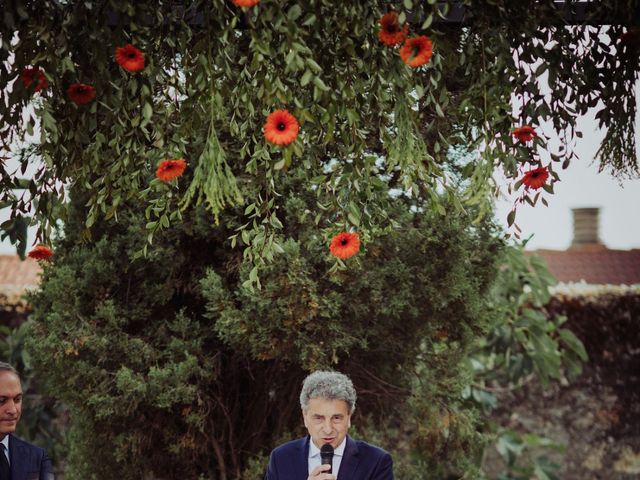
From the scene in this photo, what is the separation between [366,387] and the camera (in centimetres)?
473

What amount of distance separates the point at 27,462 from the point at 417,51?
1.99 meters

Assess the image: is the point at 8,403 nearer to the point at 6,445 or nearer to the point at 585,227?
the point at 6,445

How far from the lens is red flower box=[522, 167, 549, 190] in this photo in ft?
8.20

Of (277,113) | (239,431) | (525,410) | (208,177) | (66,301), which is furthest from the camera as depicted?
(525,410)

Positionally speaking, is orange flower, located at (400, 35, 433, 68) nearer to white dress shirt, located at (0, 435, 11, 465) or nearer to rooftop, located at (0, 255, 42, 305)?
white dress shirt, located at (0, 435, 11, 465)

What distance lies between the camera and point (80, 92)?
2.32m

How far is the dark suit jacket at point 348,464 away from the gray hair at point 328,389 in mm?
165

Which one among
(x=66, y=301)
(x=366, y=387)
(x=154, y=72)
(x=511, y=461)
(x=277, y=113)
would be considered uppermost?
(x=154, y=72)

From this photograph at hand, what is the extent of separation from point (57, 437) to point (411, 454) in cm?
304

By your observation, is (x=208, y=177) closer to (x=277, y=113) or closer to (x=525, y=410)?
(x=277, y=113)

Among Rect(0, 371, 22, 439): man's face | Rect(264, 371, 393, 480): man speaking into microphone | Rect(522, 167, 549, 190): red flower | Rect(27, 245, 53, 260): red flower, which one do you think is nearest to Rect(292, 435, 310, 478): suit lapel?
Rect(264, 371, 393, 480): man speaking into microphone

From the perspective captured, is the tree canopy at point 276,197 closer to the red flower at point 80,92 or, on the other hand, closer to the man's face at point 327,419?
the red flower at point 80,92

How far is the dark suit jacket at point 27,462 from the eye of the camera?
9.56ft

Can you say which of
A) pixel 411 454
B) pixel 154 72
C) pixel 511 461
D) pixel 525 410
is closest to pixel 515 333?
pixel 511 461
